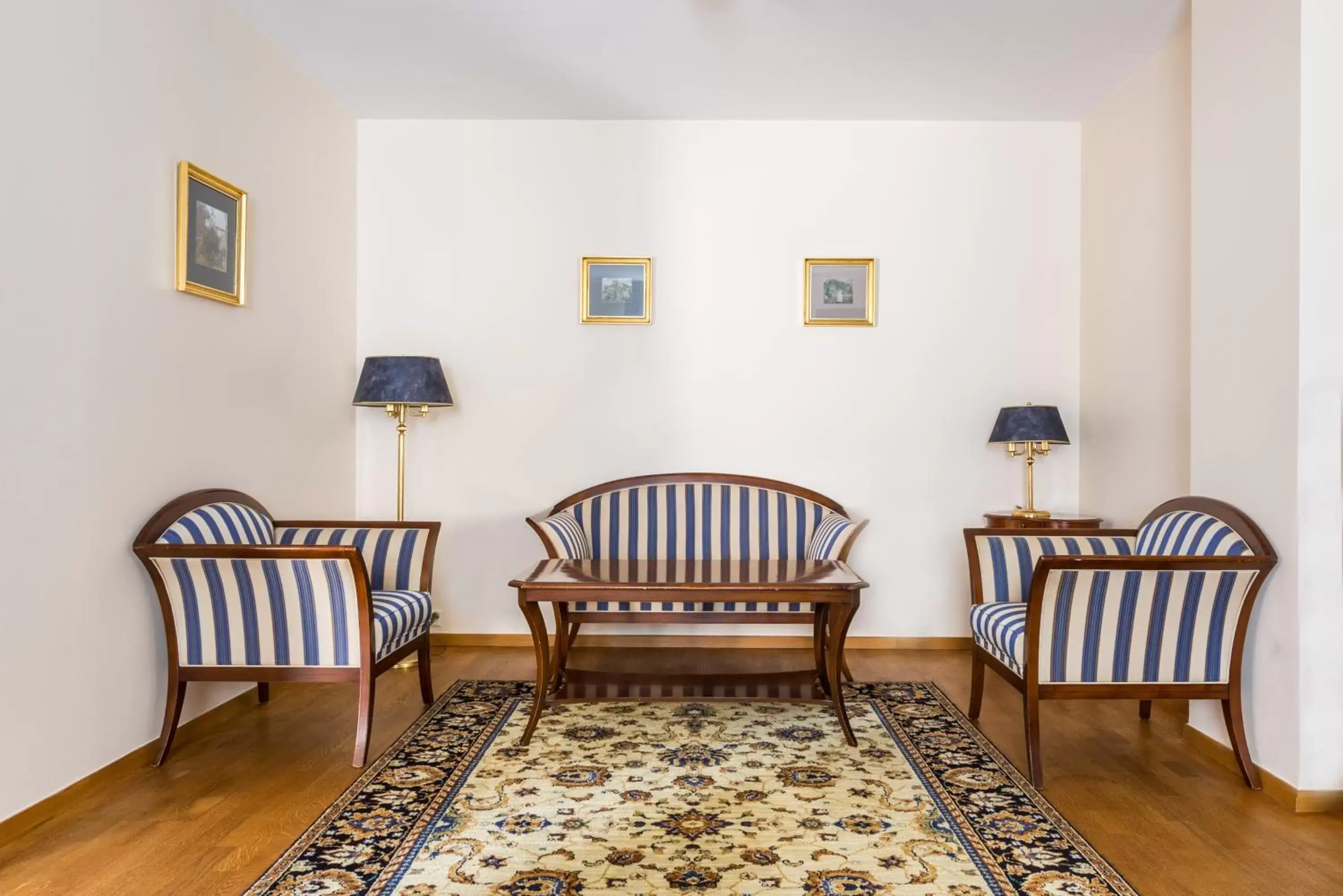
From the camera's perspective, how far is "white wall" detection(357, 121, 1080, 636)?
458 centimetres

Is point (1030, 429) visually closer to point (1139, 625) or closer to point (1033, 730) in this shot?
point (1139, 625)

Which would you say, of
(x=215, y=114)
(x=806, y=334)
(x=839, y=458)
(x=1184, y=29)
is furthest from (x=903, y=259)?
(x=215, y=114)

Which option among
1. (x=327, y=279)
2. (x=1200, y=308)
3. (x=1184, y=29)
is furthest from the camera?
(x=327, y=279)

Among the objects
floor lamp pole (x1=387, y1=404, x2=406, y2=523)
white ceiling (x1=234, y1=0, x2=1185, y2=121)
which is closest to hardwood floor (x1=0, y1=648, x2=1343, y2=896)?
floor lamp pole (x1=387, y1=404, x2=406, y2=523)

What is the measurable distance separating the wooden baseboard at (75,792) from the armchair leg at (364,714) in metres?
0.72

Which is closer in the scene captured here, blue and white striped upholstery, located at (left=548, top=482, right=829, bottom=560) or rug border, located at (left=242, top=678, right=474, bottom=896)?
rug border, located at (left=242, top=678, right=474, bottom=896)

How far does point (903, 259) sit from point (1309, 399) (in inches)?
92.6

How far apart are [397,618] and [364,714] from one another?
1.23 ft

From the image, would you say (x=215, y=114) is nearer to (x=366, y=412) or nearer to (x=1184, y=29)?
(x=366, y=412)

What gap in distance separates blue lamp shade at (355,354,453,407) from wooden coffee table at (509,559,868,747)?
→ 1.12m

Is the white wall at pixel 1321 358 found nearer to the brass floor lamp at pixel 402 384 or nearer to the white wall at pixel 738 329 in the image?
the white wall at pixel 738 329

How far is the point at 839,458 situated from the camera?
4582 mm

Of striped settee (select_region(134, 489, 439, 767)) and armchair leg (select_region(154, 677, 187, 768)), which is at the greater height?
striped settee (select_region(134, 489, 439, 767))

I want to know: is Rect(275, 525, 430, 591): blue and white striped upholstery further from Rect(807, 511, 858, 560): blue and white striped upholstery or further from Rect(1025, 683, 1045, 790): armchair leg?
Rect(1025, 683, 1045, 790): armchair leg
